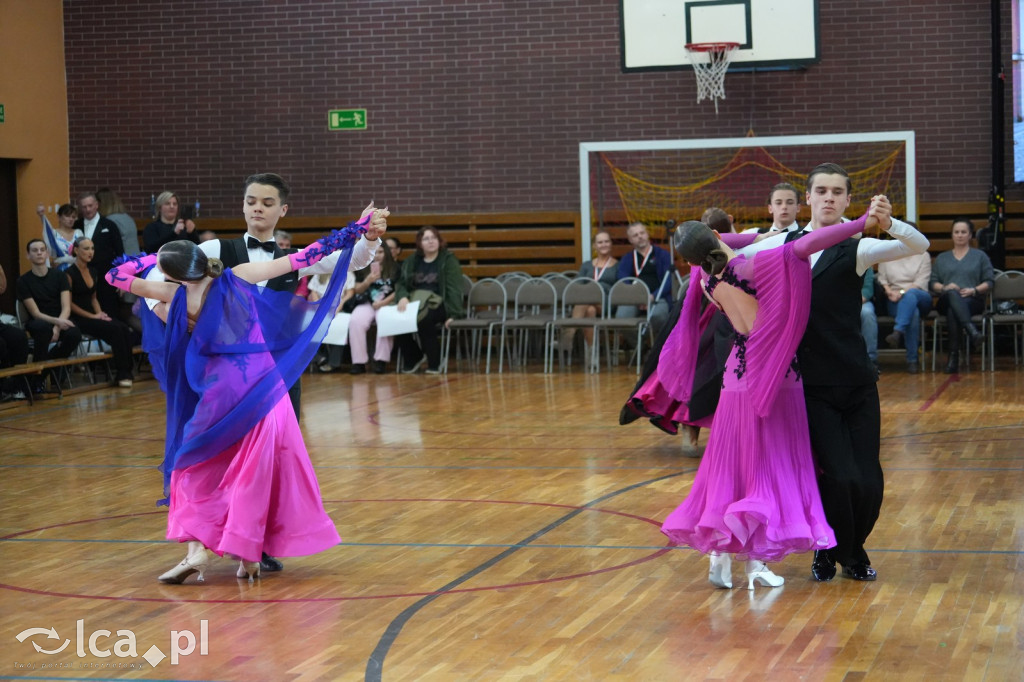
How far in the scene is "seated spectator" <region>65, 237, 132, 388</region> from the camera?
37.9ft

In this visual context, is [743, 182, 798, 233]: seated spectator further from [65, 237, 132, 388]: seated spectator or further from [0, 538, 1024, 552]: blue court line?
[65, 237, 132, 388]: seated spectator

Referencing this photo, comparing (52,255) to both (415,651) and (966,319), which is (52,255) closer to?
(966,319)

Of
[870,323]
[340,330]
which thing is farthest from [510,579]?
[340,330]

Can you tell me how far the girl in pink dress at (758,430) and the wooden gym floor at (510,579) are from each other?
0.21 m

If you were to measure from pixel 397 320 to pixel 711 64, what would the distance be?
4.18m

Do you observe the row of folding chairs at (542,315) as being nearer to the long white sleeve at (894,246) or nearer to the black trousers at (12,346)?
the black trousers at (12,346)

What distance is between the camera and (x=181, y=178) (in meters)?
15.1

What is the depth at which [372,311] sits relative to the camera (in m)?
12.8

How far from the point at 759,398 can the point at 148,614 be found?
7.28 ft

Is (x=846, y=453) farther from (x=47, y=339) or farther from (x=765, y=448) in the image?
(x=47, y=339)

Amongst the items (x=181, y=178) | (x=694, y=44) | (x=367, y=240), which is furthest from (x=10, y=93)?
(x=367, y=240)

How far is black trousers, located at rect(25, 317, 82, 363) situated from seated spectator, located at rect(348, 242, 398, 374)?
2716 millimetres

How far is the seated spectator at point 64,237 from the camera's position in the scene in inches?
487

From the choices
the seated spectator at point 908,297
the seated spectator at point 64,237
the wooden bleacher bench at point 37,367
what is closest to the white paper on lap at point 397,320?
the wooden bleacher bench at point 37,367
